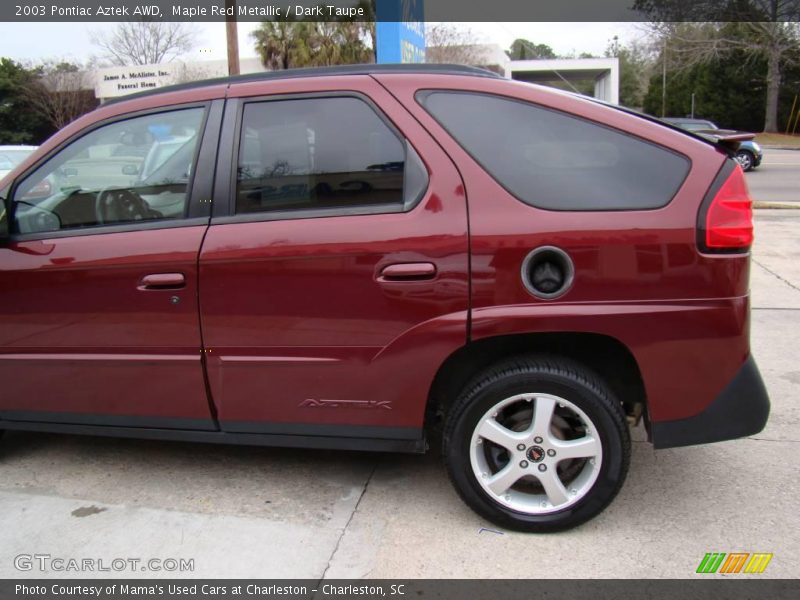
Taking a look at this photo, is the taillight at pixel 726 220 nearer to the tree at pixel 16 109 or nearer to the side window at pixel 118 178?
the side window at pixel 118 178

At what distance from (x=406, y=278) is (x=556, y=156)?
760mm

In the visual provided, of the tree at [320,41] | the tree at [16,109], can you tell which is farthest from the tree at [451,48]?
the tree at [16,109]

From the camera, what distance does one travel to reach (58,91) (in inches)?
1348

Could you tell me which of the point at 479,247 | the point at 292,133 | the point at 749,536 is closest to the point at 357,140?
the point at 292,133

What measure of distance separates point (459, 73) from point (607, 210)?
85 cm

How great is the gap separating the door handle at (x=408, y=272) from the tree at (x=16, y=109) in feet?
Answer: 126

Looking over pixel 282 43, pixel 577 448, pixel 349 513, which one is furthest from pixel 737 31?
pixel 349 513

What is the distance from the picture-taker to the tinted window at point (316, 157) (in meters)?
2.67

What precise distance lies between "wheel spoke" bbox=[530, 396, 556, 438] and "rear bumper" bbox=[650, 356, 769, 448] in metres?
0.41

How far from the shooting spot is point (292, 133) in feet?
9.11

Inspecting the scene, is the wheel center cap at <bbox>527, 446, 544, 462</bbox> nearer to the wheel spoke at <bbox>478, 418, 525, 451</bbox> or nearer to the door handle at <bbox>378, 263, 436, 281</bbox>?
the wheel spoke at <bbox>478, 418, 525, 451</bbox>

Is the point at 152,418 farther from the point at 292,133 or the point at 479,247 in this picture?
the point at 479,247

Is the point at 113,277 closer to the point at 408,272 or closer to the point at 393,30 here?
the point at 408,272
